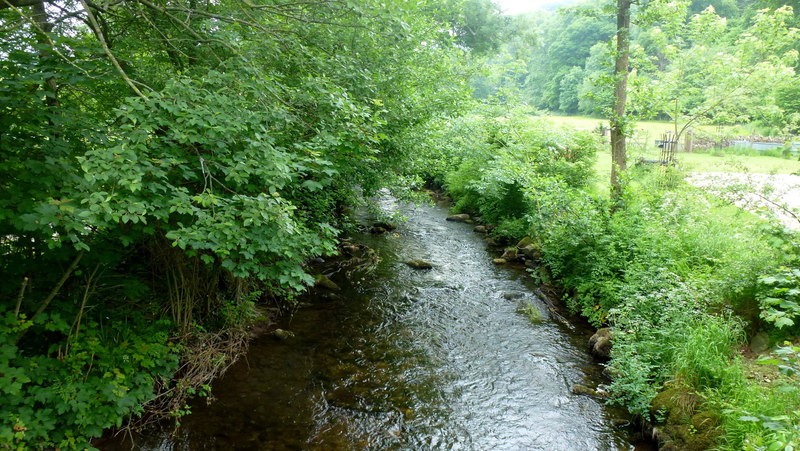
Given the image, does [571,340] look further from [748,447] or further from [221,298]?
[221,298]

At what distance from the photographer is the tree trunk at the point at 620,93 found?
408 inches

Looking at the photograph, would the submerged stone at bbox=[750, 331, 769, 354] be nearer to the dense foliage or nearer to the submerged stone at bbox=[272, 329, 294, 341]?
the dense foliage

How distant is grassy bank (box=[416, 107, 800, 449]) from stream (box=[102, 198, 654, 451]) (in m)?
0.73

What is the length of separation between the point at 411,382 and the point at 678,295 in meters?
4.50

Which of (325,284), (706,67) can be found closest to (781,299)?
(325,284)

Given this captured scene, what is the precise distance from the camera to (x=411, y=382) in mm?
6629

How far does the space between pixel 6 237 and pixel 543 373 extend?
7551mm

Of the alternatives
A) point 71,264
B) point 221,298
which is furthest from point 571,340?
point 71,264

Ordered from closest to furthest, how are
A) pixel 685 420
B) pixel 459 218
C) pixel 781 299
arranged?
1. pixel 781 299
2. pixel 685 420
3. pixel 459 218

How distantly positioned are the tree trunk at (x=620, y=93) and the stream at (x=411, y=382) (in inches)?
161

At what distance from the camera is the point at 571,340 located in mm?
8008

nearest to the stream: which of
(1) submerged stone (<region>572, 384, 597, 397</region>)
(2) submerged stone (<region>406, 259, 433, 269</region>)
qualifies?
(1) submerged stone (<region>572, 384, 597, 397</region>)

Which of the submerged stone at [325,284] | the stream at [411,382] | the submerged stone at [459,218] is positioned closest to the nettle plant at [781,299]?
the stream at [411,382]

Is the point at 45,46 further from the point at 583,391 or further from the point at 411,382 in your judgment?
the point at 583,391
